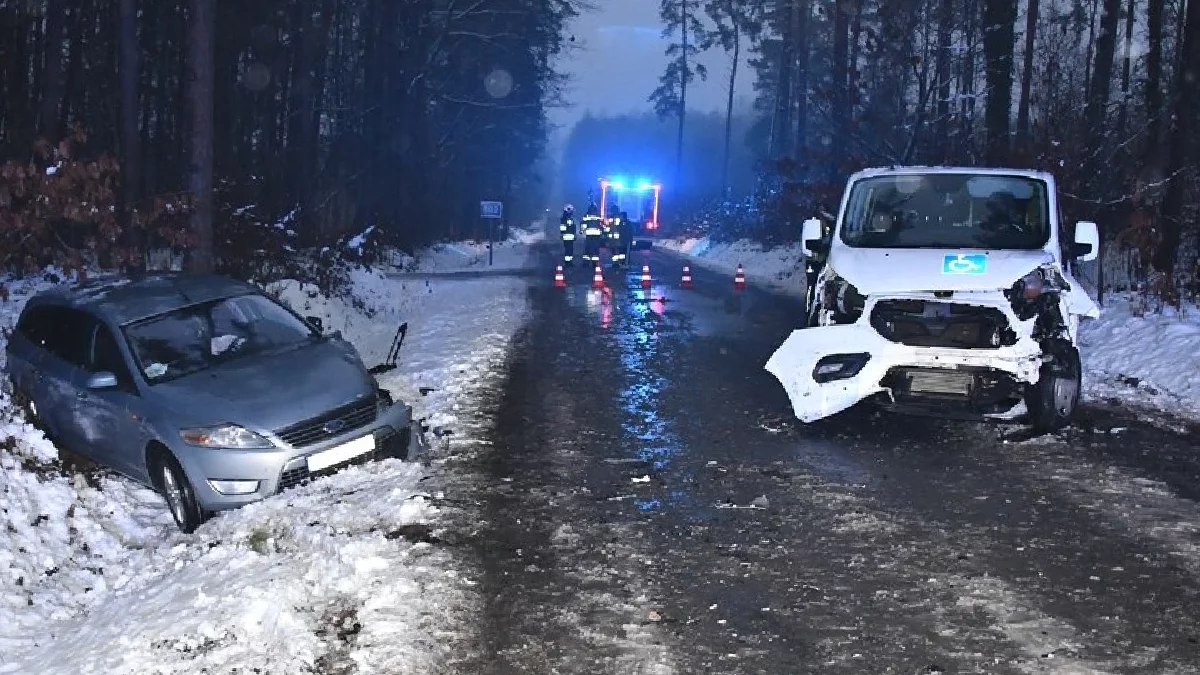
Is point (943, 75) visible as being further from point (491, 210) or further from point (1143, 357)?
point (491, 210)

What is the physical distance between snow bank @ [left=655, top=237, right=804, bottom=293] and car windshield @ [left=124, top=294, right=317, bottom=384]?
53.7 ft

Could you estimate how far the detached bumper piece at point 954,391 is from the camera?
24.8 feet

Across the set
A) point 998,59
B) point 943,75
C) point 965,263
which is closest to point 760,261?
point 943,75

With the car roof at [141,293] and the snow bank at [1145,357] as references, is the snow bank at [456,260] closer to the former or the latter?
the snow bank at [1145,357]

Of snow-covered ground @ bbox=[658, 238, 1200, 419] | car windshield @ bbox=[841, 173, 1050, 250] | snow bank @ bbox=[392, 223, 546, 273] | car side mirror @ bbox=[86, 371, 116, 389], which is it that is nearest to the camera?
car side mirror @ bbox=[86, 371, 116, 389]

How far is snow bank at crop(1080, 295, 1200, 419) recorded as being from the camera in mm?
9672

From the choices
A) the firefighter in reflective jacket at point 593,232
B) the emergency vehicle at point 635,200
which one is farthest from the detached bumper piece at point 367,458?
the emergency vehicle at point 635,200

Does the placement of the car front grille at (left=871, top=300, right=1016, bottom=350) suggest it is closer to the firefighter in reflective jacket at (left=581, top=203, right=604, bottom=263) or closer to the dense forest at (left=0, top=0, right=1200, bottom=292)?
the dense forest at (left=0, top=0, right=1200, bottom=292)

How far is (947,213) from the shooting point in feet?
29.9

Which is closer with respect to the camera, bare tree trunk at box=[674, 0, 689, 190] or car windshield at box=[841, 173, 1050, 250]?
car windshield at box=[841, 173, 1050, 250]

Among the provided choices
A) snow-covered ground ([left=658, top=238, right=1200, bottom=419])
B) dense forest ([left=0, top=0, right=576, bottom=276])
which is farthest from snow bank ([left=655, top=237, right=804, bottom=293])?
snow-covered ground ([left=658, top=238, right=1200, bottom=419])

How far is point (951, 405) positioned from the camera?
7.72m

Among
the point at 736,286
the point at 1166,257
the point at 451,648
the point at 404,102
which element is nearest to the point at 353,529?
the point at 451,648

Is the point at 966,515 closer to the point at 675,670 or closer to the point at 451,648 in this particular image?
the point at 675,670
